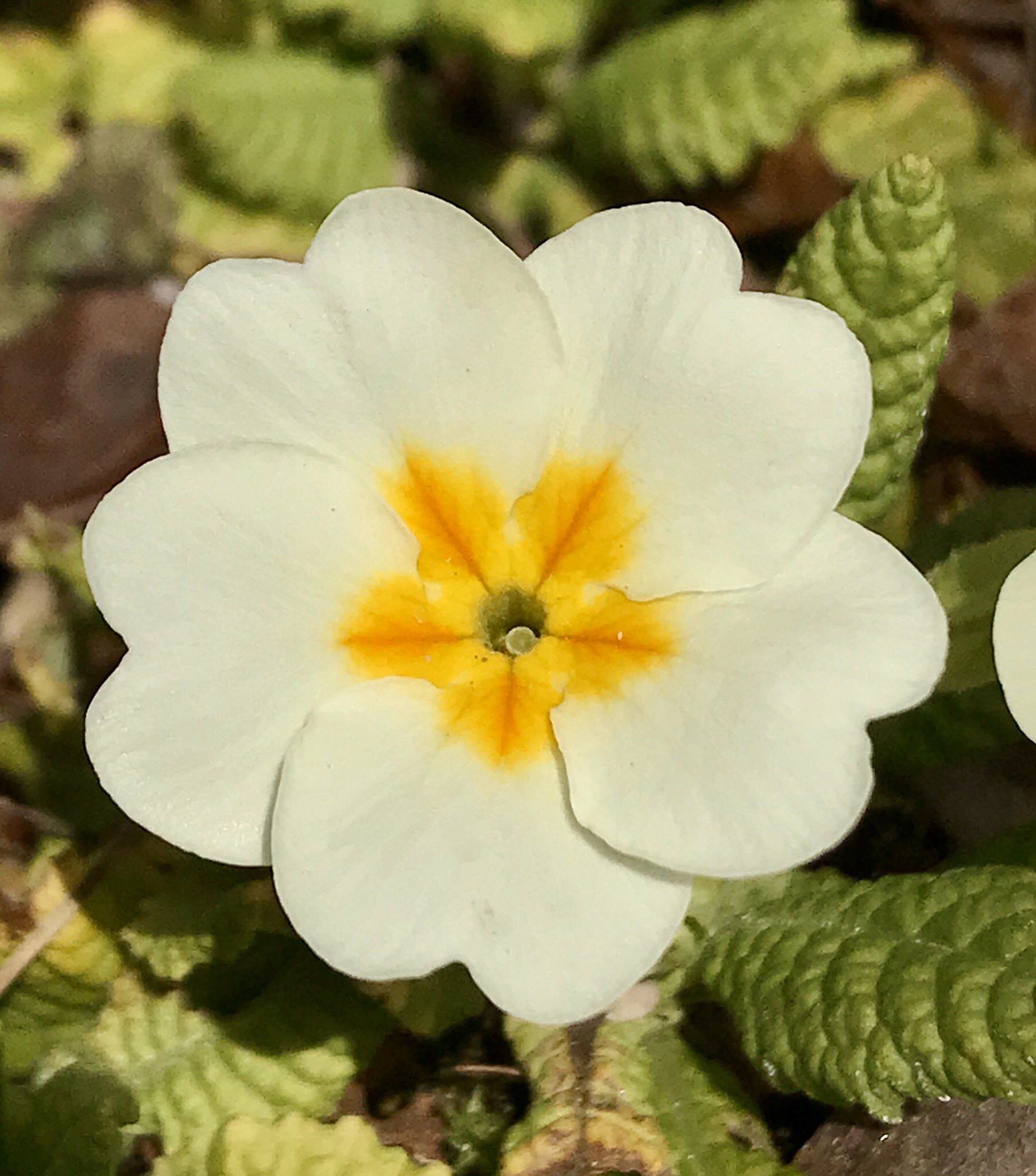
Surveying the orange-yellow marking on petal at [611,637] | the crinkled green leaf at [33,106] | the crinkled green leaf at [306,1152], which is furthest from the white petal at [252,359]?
the crinkled green leaf at [33,106]

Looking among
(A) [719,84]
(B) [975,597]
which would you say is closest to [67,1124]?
(B) [975,597]

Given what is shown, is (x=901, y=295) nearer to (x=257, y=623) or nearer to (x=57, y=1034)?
(x=257, y=623)

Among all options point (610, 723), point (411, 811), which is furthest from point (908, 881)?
point (411, 811)

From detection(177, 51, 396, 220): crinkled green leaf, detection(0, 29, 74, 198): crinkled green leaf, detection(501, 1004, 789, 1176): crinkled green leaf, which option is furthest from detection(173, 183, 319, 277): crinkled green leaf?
detection(501, 1004, 789, 1176): crinkled green leaf

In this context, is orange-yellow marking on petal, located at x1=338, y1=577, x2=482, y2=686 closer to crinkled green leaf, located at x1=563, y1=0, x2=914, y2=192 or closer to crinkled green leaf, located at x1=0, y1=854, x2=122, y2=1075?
crinkled green leaf, located at x1=0, y1=854, x2=122, y2=1075

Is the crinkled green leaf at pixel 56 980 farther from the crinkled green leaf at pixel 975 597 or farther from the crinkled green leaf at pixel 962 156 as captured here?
the crinkled green leaf at pixel 962 156

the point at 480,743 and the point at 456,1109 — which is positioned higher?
the point at 480,743
